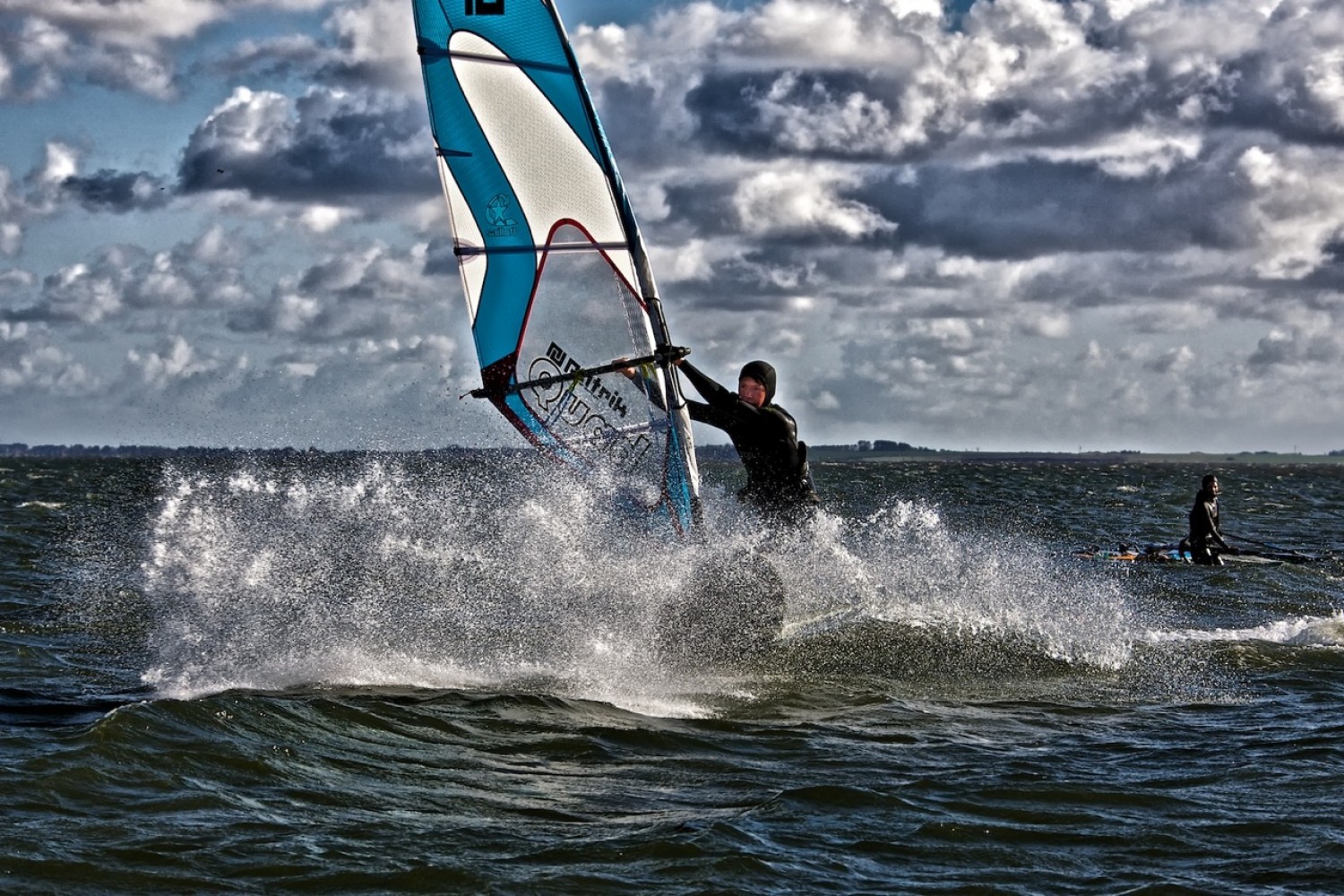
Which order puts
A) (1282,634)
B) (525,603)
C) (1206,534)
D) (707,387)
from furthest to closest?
(1206,534) < (1282,634) < (525,603) < (707,387)

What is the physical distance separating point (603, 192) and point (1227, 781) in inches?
212

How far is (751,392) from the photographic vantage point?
10.6 meters

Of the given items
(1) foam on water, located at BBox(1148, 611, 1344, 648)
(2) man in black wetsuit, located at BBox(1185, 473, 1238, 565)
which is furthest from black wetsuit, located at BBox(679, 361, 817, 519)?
(2) man in black wetsuit, located at BBox(1185, 473, 1238, 565)

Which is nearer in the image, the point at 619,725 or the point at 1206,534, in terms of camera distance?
the point at 619,725

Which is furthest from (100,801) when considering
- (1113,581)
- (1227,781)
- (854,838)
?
(1113,581)

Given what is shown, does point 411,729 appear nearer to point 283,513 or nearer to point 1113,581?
point 283,513

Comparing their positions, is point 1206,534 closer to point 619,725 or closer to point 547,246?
point 547,246

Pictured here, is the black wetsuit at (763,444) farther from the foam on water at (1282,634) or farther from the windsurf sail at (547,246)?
the foam on water at (1282,634)

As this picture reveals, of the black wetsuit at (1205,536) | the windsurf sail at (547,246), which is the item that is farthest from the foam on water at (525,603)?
the black wetsuit at (1205,536)

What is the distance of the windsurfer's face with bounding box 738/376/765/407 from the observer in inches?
415

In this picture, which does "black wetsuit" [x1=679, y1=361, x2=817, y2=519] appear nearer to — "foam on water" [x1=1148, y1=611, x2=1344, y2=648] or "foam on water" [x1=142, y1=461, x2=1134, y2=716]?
"foam on water" [x1=142, y1=461, x2=1134, y2=716]

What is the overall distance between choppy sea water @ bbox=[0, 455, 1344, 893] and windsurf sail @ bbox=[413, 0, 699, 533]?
0.78 meters

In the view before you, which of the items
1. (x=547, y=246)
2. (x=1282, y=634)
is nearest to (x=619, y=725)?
(x=547, y=246)

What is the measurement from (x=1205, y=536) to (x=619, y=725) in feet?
46.5
